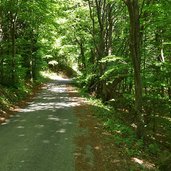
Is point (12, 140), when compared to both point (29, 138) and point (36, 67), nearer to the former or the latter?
point (29, 138)

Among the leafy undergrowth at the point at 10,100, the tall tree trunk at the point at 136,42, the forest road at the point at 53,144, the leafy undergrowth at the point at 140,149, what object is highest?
the tall tree trunk at the point at 136,42

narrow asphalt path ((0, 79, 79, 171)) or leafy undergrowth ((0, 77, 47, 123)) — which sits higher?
leafy undergrowth ((0, 77, 47, 123))

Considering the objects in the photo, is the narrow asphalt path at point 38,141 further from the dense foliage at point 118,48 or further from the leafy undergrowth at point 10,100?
the dense foliage at point 118,48

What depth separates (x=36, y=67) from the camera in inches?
1412

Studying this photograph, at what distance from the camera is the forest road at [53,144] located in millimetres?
8719

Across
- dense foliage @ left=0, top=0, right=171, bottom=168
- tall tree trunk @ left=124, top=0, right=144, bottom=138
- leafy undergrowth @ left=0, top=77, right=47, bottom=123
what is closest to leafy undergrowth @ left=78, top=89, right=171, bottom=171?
dense foliage @ left=0, top=0, right=171, bottom=168

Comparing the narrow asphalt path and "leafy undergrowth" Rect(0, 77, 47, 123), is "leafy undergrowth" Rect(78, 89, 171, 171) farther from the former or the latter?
"leafy undergrowth" Rect(0, 77, 47, 123)

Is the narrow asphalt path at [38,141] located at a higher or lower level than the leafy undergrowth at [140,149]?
higher

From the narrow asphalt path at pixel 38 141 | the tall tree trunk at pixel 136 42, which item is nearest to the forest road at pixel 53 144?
the narrow asphalt path at pixel 38 141

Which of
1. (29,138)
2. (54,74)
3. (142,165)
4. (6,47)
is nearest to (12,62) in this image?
(6,47)

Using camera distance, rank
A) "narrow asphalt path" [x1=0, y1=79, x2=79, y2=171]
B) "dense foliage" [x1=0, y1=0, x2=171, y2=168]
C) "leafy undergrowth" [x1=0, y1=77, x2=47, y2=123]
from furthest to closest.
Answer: "leafy undergrowth" [x1=0, y1=77, x2=47, y2=123] < "dense foliage" [x1=0, y1=0, x2=171, y2=168] < "narrow asphalt path" [x1=0, y1=79, x2=79, y2=171]

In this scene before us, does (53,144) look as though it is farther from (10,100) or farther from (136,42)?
(10,100)

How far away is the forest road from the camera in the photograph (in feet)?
28.6

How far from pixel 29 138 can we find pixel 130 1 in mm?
6615
